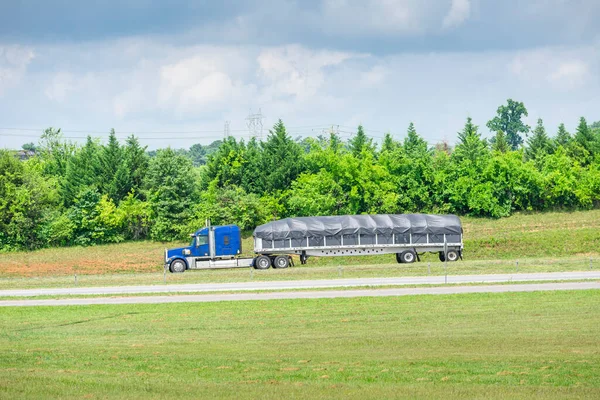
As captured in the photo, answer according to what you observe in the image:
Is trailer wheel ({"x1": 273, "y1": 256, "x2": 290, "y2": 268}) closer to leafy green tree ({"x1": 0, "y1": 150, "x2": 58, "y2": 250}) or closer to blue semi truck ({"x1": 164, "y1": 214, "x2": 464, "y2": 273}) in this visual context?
blue semi truck ({"x1": 164, "y1": 214, "x2": 464, "y2": 273})

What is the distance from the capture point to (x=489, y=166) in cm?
9338

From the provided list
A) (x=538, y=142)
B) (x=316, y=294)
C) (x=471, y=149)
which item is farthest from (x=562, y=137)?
(x=316, y=294)

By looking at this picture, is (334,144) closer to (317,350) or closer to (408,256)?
(408,256)

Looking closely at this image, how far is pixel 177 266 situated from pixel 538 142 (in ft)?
243

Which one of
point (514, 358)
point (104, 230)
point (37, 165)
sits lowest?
point (514, 358)

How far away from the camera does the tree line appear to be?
86625 millimetres

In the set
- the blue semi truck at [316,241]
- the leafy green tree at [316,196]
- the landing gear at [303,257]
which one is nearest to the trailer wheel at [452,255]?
the blue semi truck at [316,241]

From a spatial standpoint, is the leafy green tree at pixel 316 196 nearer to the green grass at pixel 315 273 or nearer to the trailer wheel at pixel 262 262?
the trailer wheel at pixel 262 262

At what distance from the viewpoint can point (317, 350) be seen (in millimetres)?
21672

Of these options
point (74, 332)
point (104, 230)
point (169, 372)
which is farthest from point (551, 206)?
point (169, 372)

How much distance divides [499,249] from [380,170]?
75.3 feet

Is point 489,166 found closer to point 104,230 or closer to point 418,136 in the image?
point 418,136

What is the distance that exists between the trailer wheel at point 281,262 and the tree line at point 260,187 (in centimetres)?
2708

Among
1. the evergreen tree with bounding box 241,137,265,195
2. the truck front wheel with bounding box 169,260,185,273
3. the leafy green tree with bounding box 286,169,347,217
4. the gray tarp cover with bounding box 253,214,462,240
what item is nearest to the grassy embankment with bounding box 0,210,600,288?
the truck front wheel with bounding box 169,260,185,273
